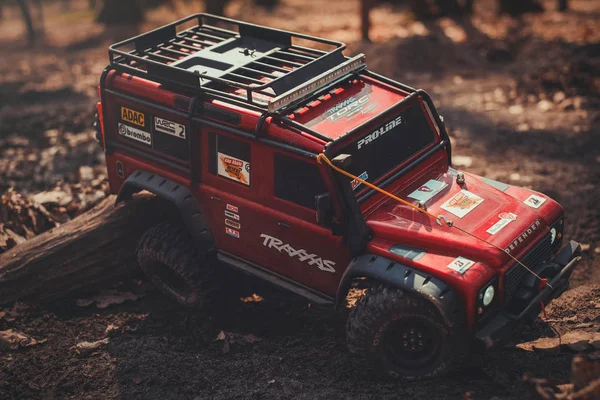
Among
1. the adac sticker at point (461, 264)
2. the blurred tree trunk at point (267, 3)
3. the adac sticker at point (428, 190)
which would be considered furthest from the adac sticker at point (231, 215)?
the blurred tree trunk at point (267, 3)

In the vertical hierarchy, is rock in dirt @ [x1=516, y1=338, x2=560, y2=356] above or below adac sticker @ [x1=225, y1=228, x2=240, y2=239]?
below

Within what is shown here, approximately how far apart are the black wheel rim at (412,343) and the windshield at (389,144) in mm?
1241

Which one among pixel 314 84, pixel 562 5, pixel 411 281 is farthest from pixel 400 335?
pixel 562 5

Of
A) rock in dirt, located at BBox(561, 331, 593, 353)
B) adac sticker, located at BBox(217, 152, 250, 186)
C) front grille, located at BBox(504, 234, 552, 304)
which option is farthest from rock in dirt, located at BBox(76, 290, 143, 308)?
rock in dirt, located at BBox(561, 331, 593, 353)

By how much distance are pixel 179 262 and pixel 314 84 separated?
2265 mm

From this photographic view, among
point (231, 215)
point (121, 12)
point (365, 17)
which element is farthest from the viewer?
point (121, 12)

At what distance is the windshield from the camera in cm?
610

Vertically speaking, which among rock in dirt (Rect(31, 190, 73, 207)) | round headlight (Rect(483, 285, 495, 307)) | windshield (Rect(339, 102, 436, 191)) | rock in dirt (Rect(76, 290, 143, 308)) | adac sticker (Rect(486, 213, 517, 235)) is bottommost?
rock in dirt (Rect(76, 290, 143, 308))

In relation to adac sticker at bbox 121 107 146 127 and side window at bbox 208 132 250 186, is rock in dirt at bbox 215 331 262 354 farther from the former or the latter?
adac sticker at bbox 121 107 146 127

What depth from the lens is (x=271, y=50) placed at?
23.9 ft

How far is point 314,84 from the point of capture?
250 inches

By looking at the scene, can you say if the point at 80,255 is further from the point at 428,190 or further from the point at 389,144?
the point at 428,190

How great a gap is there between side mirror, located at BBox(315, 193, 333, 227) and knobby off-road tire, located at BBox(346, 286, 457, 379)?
70 cm

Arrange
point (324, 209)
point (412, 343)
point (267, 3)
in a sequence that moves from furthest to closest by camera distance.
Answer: point (267, 3) → point (412, 343) → point (324, 209)
